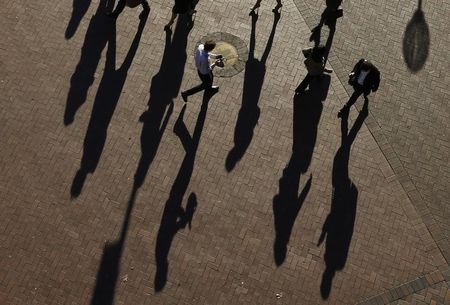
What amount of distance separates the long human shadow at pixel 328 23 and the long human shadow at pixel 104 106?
14.1 feet

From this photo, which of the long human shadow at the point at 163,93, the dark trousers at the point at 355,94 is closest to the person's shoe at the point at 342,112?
the dark trousers at the point at 355,94

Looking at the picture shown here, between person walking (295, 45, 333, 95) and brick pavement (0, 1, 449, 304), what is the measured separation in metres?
0.39

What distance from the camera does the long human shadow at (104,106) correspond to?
10.8 m

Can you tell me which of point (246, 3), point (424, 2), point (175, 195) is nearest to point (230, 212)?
point (175, 195)

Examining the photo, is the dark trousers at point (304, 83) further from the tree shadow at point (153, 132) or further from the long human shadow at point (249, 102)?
the tree shadow at point (153, 132)

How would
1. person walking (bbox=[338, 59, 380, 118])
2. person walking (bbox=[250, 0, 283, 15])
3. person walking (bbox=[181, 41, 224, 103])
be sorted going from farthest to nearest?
person walking (bbox=[250, 0, 283, 15])
person walking (bbox=[181, 41, 224, 103])
person walking (bbox=[338, 59, 380, 118])

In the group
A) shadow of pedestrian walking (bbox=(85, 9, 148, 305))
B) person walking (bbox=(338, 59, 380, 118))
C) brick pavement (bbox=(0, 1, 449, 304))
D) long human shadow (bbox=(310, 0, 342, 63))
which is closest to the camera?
shadow of pedestrian walking (bbox=(85, 9, 148, 305))

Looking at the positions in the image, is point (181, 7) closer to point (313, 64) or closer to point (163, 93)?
point (163, 93)

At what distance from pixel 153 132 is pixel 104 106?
4.37 ft

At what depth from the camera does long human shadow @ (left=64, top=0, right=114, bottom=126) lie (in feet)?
37.8

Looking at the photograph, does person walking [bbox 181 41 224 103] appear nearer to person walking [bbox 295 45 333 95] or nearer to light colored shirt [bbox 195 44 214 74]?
light colored shirt [bbox 195 44 214 74]

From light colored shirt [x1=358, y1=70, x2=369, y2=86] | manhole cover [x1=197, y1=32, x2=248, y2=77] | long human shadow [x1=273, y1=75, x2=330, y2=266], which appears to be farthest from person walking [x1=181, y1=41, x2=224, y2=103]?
light colored shirt [x1=358, y1=70, x2=369, y2=86]

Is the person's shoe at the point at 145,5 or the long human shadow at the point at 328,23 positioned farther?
the person's shoe at the point at 145,5

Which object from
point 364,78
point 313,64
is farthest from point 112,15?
point 364,78
